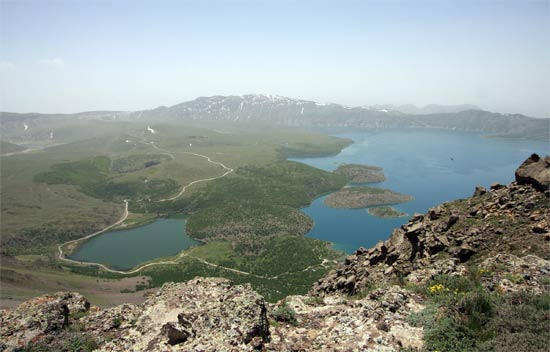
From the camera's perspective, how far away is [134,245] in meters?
92.3

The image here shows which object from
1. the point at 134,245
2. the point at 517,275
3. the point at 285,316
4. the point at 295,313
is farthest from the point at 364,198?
the point at 285,316

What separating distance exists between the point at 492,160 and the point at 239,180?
6263 inches

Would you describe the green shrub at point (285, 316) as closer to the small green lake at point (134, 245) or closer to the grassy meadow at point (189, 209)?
the grassy meadow at point (189, 209)

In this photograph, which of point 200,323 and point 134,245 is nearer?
point 200,323

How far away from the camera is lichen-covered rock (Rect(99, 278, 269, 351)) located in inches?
395

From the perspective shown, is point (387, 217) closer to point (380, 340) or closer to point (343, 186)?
point (343, 186)

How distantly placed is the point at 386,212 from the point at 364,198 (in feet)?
56.7

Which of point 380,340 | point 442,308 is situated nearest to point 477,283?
point 442,308

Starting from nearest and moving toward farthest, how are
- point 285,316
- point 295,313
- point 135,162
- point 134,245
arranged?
point 285,316, point 295,313, point 134,245, point 135,162

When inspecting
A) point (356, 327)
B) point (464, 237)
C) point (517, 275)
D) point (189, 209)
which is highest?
point (517, 275)

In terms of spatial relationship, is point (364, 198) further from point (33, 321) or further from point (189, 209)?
point (33, 321)

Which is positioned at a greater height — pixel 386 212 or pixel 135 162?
pixel 135 162

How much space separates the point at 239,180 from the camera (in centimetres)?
14238

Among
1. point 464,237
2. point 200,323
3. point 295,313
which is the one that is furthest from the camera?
point 464,237
